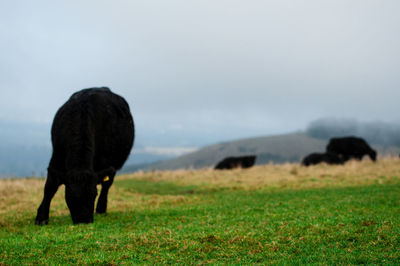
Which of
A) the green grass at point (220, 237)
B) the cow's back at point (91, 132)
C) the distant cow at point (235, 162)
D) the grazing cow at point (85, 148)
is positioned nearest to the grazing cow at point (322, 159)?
the distant cow at point (235, 162)

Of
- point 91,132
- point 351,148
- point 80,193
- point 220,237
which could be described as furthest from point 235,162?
point 220,237

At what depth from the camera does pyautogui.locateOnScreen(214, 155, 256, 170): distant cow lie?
42219mm

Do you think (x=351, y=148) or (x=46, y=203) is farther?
(x=351, y=148)

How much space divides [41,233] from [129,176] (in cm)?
2314

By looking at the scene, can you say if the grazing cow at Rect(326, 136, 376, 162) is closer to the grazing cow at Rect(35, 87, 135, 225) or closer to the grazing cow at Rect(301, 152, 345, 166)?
the grazing cow at Rect(301, 152, 345, 166)

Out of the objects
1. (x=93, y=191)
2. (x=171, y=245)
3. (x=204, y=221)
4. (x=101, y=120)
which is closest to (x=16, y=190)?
(x=101, y=120)

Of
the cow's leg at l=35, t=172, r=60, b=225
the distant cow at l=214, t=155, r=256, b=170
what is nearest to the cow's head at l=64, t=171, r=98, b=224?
the cow's leg at l=35, t=172, r=60, b=225

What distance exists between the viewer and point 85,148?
1128cm

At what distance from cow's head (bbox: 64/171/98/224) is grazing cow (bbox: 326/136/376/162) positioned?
38.8 meters

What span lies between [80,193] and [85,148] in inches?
57.1

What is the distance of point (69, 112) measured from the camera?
39.8 ft

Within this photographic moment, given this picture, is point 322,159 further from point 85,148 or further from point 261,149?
point 261,149

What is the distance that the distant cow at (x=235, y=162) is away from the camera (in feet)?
139

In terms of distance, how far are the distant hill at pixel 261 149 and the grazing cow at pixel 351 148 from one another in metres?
104
